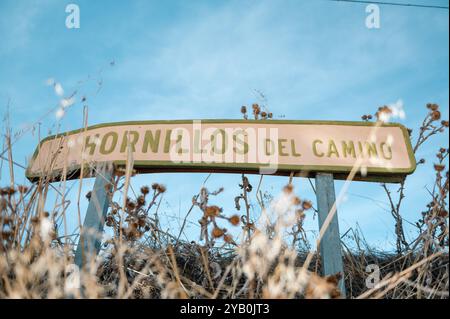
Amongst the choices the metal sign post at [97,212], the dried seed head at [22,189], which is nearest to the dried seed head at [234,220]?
the metal sign post at [97,212]

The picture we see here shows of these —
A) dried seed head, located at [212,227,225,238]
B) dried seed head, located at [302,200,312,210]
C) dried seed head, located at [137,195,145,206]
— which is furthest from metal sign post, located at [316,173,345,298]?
dried seed head, located at [137,195,145,206]

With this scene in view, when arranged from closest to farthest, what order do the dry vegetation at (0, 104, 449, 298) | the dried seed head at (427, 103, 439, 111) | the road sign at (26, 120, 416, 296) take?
the dry vegetation at (0, 104, 449, 298), the road sign at (26, 120, 416, 296), the dried seed head at (427, 103, 439, 111)

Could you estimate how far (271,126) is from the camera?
2.19 meters

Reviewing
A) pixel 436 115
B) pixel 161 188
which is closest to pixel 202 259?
pixel 161 188

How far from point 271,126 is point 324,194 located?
0.49m

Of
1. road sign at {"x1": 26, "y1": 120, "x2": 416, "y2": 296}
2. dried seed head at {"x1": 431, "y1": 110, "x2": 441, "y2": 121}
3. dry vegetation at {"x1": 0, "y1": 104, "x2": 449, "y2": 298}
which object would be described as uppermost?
dried seed head at {"x1": 431, "y1": 110, "x2": 441, "y2": 121}

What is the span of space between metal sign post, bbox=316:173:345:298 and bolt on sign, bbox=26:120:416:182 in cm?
8

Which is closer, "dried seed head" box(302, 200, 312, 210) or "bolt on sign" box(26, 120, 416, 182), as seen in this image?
"dried seed head" box(302, 200, 312, 210)

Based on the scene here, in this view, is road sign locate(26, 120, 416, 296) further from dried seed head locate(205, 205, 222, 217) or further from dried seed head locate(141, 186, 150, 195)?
dried seed head locate(205, 205, 222, 217)

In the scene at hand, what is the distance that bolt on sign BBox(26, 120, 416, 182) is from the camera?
2051mm

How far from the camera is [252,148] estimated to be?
6.90 ft

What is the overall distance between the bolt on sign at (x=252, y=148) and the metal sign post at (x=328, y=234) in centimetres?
8
